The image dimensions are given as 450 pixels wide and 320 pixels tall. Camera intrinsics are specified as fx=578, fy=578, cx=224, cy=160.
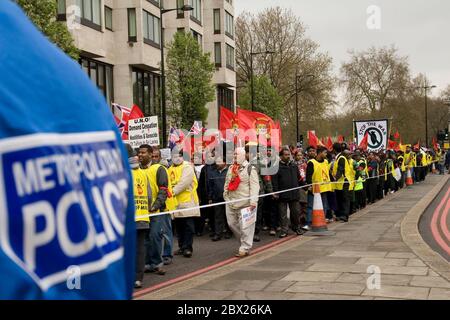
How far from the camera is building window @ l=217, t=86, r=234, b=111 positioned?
4959 centimetres

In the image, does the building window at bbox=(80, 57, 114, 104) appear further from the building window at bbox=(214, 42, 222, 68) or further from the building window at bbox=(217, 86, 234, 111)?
the building window at bbox=(214, 42, 222, 68)

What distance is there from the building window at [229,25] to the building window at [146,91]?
15650 millimetres

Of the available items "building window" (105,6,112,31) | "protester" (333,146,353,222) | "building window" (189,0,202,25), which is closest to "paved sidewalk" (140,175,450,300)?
"protester" (333,146,353,222)

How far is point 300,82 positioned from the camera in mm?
60500

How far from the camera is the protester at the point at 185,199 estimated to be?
964cm

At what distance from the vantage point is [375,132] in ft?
68.8

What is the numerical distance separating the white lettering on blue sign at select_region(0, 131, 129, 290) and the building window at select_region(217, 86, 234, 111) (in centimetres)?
4779

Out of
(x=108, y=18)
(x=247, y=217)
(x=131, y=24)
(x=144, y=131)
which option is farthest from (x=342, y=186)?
(x=131, y=24)

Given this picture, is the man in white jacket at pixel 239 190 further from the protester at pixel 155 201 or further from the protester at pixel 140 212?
the protester at pixel 140 212

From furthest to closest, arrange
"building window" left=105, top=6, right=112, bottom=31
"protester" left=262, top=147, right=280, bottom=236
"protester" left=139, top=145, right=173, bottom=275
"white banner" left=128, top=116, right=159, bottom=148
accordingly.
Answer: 1. "building window" left=105, top=6, right=112, bottom=31
2. "protester" left=262, top=147, right=280, bottom=236
3. "white banner" left=128, top=116, right=159, bottom=148
4. "protester" left=139, top=145, right=173, bottom=275

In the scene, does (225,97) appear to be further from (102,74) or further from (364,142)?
(364,142)

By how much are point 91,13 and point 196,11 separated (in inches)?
694

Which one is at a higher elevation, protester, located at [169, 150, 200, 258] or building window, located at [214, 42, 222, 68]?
building window, located at [214, 42, 222, 68]

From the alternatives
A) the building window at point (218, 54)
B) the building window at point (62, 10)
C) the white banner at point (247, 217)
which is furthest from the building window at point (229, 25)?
the white banner at point (247, 217)
